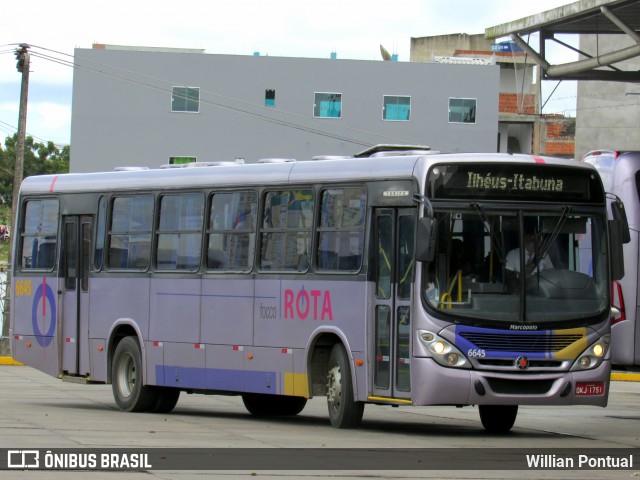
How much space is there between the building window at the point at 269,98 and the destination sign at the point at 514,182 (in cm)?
4874

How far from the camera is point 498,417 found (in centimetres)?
1609

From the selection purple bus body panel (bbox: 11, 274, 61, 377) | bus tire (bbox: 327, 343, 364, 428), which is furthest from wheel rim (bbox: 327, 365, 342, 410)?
purple bus body panel (bbox: 11, 274, 61, 377)

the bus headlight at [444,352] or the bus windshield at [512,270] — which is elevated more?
the bus windshield at [512,270]

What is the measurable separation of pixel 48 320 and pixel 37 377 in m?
7.41

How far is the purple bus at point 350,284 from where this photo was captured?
1450cm

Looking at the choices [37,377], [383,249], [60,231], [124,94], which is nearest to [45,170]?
[124,94]

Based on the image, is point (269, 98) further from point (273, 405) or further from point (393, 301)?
point (393, 301)

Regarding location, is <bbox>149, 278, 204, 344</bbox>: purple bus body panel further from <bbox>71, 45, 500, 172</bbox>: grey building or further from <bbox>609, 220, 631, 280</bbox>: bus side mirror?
<bbox>71, 45, 500, 172</bbox>: grey building

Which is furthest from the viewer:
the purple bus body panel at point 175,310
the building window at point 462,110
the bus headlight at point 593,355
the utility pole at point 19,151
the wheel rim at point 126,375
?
the building window at point 462,110

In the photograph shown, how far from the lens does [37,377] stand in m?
27.3

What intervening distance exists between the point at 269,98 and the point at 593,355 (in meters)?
49.6

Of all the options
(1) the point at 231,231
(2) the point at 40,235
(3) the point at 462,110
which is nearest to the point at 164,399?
(1) the point at 231,231

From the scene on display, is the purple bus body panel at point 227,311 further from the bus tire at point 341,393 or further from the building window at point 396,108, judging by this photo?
the building window at point 396,108

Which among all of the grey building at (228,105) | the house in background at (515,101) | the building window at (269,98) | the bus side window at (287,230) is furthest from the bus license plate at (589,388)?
the house in background at (515,101)
